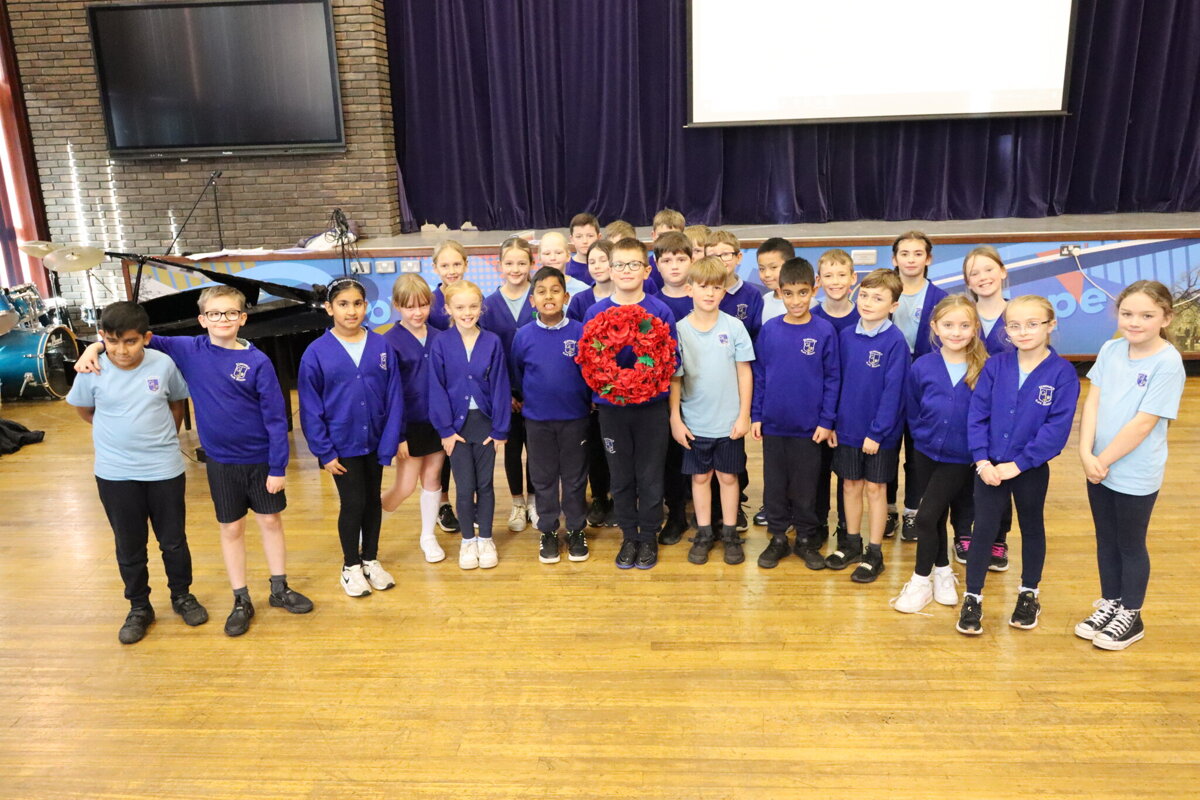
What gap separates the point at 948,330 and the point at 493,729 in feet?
6.70

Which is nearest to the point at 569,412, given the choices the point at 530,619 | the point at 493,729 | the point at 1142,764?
the point at 530,619

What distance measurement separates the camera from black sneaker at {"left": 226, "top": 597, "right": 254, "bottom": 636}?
341 centimetres

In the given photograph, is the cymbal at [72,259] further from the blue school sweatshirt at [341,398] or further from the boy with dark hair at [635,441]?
the boy with dark hair at [635,441]

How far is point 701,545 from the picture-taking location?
3920 millimetres

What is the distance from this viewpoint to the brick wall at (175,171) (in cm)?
790

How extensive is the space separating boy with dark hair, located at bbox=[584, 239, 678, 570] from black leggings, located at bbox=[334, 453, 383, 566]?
38.0 inches

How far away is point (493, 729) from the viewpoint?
2.79 m

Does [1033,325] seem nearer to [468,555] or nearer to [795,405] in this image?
[795,405]

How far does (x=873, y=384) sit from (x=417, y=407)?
6.10 feet

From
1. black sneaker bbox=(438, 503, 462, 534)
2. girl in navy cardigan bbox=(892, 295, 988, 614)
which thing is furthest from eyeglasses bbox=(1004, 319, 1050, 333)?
black sneaker bbox=(438, 503, 462, 534)

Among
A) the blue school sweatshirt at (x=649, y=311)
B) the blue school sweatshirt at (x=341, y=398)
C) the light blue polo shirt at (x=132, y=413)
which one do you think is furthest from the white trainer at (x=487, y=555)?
the light blue polo shirt at (x=132, y=413)

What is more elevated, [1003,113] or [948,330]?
[1003,113]

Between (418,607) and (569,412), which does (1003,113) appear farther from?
(418,607)

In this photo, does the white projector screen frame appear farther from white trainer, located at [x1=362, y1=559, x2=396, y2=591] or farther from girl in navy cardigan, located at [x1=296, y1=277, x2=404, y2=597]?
white trainer, located at [x1=362, y1=559, x2=396, y2=591]
